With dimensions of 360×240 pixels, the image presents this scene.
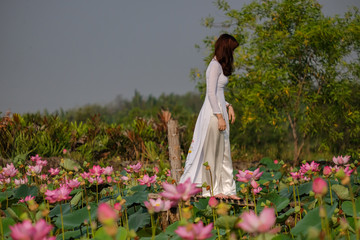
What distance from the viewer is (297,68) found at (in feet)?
35.1

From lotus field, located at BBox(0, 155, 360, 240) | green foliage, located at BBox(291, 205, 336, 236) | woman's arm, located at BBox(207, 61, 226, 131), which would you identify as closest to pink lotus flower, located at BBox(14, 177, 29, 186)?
lotus field, located at BBox(0, 155, 360, 240)

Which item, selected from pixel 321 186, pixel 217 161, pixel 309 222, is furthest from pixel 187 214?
pixel 217 161

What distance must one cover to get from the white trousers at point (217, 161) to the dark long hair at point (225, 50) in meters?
0.59

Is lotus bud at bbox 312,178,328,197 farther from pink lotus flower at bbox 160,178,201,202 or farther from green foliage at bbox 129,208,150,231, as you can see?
green foliage at bbox 129,208,150,231

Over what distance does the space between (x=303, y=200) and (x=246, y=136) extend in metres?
12.4

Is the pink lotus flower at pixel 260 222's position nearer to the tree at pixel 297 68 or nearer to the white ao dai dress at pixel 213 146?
the white ao dai dress at pixel 213 146

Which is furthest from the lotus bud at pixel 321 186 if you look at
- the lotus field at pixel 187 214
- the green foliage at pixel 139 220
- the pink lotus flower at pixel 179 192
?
the green foliage at pixel 139 220

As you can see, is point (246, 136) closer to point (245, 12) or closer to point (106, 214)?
point (245, 12)

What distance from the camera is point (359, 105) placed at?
11.2 meters

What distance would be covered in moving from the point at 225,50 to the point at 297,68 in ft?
21.8

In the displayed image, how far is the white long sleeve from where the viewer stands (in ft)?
14.8

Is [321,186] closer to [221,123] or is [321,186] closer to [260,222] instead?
[260,222]

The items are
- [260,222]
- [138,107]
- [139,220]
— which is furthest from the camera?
[138,107]

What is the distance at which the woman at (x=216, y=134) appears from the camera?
453cm
